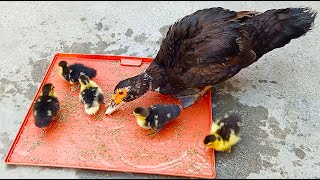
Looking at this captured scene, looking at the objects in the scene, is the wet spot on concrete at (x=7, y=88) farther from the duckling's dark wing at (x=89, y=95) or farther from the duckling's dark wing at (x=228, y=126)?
the duckling's dark wing at (x=228, y=126)

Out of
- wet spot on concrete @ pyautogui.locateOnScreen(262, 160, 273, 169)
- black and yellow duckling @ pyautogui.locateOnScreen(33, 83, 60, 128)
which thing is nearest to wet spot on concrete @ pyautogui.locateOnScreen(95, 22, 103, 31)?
black and yellow duckling @ pyautogui.locateOnScreen(33, 83, 60, 128)

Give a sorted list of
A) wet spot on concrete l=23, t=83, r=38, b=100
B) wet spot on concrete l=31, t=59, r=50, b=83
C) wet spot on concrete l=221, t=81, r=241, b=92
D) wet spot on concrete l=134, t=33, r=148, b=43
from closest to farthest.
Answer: wet spot on concrete l=23, t=83, r=38, b=100 → wet spot on concrete l=221, t=81, r=241, b=92 → wet spot on concrete l=31, t=59, r=50, b=83 → wet spot on concrete l=134, t=33, r=148, b=43

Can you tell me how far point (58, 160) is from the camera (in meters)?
3.76

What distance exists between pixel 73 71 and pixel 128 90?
24.6 inches

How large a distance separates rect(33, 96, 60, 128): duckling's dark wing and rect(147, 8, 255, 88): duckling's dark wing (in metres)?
1.13

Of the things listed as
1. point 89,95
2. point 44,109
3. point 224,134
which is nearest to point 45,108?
point 44,109

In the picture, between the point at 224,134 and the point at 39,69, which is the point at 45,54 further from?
the point at 224,134

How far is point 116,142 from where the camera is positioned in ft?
12.9

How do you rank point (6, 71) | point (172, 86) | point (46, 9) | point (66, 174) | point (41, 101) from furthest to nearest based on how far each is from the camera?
point (46, 9) < point (6, 71) < point (172, 86) < point (41, 101) < point (66, 174)

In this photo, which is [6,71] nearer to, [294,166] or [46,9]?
[46,9]

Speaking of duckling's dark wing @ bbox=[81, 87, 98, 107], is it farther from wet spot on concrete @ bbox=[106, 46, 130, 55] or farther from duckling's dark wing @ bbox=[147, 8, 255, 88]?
wet spot on concrete @ bbox=[106, 46, 130, 55]

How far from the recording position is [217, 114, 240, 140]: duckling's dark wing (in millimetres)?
3777

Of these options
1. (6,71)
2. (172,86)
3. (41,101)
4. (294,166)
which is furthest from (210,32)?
(6,71)

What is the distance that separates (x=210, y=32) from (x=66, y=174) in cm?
179
